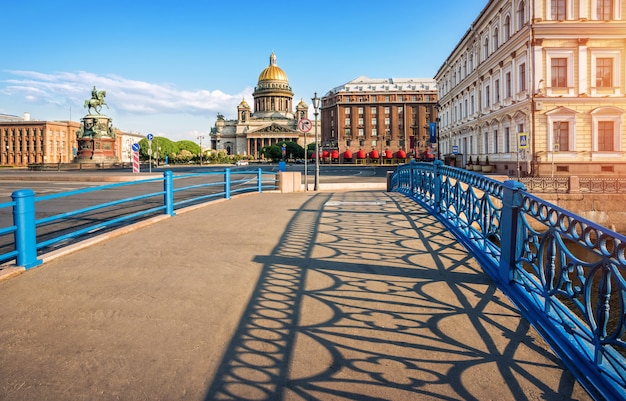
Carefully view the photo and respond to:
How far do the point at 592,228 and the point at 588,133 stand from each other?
31.6 meters

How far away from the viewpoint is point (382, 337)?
392cm

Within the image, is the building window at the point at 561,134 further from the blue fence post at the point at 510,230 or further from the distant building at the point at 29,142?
the distant building at the point at 29,142

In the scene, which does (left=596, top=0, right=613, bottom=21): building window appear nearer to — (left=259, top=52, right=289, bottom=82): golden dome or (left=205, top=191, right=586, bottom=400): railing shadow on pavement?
(left=205, top=191, right=586, bottom=400): railing shadow on pavement

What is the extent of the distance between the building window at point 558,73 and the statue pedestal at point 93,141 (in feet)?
159

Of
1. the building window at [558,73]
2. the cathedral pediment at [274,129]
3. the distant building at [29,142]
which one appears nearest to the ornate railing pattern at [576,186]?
the building window at [558,73]

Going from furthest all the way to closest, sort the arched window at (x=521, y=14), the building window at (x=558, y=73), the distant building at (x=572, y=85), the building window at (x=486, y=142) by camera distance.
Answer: the building window at (x=486, y=142), the arched window at (x=521, y=14), the building window at (x=558, y=73), the distant building at (x=572, y=85)

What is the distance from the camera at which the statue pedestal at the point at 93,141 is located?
56.5 m

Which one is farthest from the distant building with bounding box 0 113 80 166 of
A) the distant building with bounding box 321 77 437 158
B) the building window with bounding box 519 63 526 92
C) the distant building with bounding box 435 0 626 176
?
the distant building with bounding box 435 0 626 176

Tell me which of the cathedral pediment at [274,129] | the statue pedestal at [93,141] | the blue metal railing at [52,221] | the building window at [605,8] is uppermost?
the cathedral pediment at [274,129]

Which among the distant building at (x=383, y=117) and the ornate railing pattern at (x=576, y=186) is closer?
the ornate railing pattern at (x=576, y=186)

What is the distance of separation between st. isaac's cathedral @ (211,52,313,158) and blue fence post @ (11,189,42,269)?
140288 millimetres

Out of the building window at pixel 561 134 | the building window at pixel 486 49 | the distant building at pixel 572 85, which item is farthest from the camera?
the building window at pixel 486 49

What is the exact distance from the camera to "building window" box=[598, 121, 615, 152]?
30219mm

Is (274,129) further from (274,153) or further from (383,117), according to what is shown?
(383,117)
